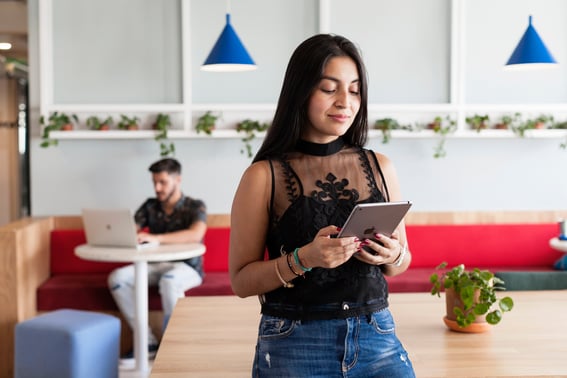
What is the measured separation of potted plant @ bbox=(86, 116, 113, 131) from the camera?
5.44m

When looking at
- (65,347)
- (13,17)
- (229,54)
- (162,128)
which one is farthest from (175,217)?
(13,17)

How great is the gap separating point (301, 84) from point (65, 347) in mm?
2642

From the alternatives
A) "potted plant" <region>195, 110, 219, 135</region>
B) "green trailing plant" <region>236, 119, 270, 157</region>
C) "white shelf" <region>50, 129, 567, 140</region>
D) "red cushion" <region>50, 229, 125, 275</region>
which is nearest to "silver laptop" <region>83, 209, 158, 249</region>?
"red cushion" <region>50, 229, 125, 275</region>

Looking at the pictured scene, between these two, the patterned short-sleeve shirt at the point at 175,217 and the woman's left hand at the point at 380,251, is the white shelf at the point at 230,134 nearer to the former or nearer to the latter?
the patterned short-sleeve shirt at the point at 175,217

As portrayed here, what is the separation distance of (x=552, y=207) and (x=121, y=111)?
10.7 ft

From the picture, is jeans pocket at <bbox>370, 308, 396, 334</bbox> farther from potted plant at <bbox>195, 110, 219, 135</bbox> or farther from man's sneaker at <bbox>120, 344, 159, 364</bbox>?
potted plant at <bbox>195, 110, 219, 135</bbox>

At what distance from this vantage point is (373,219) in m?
1.69

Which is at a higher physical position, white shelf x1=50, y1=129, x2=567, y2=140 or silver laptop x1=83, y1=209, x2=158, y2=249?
white shelf x1=50, y1=129, x2=567, y2=140

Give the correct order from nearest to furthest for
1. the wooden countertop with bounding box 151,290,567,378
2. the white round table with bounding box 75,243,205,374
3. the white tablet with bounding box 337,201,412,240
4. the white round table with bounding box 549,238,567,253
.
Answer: the white tablet with bounding box 337,201,412,240 < the wooden countertop with bounding box 151,290,567,378 < the white round table with bounding box 75,243,205,374 < the white round table with bounding box 549,238,567,253

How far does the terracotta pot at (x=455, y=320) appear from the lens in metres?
2.46

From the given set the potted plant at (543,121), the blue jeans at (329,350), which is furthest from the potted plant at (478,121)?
the blue jeans at (329,350)

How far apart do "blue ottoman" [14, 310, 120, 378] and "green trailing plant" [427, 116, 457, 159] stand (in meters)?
2.69

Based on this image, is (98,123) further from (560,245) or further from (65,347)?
(560,245)

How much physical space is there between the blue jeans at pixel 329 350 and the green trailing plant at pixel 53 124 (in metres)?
4.03
